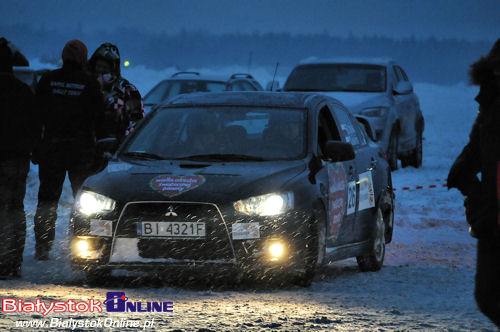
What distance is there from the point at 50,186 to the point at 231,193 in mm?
2474

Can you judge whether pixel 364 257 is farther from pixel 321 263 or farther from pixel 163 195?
pixel 163 195

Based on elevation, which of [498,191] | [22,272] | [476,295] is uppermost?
[498,191]

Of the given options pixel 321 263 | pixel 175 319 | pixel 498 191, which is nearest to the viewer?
pixel 498 191

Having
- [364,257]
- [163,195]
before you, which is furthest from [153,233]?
[364,257]

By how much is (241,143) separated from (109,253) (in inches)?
57.4

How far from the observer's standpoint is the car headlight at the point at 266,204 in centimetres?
736

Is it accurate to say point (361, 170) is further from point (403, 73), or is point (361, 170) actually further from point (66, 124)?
point (403, 73)

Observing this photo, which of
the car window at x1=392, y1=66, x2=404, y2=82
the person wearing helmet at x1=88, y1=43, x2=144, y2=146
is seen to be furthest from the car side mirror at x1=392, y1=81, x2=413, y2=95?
the person wearing helmet at x1=88, y1=43, x2=144, y2=146

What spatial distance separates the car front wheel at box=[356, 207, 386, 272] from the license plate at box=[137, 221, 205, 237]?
2250mm

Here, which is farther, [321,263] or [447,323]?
[321,263]

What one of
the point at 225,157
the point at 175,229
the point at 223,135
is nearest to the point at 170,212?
the point at 175,229

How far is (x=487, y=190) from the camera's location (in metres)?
4.12

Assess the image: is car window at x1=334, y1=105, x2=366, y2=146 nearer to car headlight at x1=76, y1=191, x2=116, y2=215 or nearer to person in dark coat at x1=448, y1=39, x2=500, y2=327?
car headlight at x1=76, y1=191, x2=116, y2=215

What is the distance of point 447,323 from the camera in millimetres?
6043
